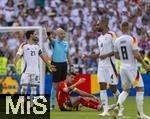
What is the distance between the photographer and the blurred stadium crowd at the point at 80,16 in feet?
105

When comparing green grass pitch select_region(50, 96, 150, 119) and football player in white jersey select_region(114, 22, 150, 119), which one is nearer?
football player in white jersey select_region(114, 22, 150, 119)

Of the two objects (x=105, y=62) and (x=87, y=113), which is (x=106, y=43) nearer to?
(x=105, y=62)

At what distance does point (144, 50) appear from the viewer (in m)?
31.0

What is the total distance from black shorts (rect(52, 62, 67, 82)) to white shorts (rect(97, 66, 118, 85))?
2.57 metres

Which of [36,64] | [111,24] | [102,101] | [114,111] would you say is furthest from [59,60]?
[111,24]

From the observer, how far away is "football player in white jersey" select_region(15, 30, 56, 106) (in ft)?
67.3

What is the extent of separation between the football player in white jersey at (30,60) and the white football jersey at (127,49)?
3.33 metres

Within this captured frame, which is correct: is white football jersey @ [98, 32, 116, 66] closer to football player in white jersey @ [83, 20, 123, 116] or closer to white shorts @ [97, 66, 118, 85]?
football player in white jersey @ [83, 20, 123, 116]

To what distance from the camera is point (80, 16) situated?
33.3 meters

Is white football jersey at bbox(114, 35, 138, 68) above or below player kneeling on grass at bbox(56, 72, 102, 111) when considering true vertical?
above

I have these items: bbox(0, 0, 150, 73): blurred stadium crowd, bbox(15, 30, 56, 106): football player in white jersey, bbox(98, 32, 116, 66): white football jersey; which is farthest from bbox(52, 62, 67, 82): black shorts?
bbox(0, 0, 150, 73): blurred stadium crowd

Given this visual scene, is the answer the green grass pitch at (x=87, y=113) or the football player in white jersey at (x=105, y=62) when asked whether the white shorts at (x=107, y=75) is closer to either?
the football player in white jersey at (x=105, y=62)

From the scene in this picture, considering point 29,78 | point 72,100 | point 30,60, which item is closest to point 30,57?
point 30,60

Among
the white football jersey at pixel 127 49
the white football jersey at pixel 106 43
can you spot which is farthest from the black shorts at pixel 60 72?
the white football jersey at pixel 127 49
